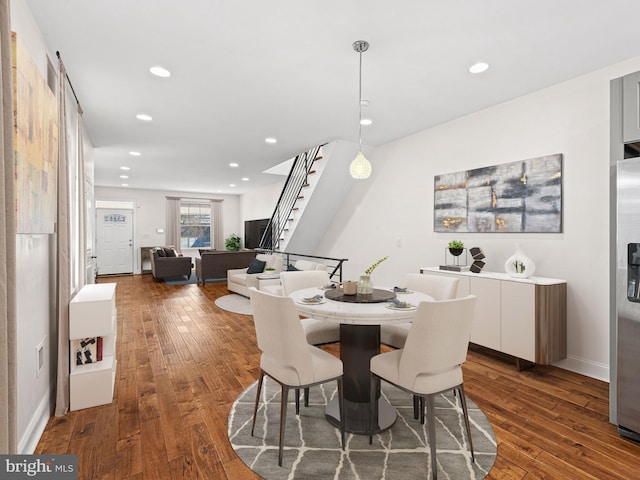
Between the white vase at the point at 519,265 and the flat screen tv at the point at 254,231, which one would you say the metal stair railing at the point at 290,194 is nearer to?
the flat screen tv at the point at 254,231

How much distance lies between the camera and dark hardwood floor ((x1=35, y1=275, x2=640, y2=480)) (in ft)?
6.01

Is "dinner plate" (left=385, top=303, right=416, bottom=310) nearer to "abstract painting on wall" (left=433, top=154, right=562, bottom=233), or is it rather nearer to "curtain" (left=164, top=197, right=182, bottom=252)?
"abstract painting on wall" (left=433, top=154, right=562, bottom=233)

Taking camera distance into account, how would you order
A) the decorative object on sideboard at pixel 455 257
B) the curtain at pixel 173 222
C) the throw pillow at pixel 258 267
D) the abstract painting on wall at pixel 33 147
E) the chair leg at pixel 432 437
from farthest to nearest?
the curtain at pixel 173 222
the throw pillow at pixel 258 267
the decorative object on sideboard at pixel 455 257
the chair leg at pixel 432 437
the abstract painting on wall at pixel 33 147

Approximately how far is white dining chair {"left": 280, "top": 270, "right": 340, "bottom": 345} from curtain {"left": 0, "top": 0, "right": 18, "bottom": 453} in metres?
1.50

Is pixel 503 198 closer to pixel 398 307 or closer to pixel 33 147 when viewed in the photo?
pixel 398 307

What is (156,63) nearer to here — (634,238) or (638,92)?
(638,92)

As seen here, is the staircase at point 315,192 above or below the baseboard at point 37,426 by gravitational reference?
above

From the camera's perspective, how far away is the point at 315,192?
5.66 m

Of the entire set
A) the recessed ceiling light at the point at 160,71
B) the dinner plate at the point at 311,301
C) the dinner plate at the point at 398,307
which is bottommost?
the dinner plate at the point at 398,307

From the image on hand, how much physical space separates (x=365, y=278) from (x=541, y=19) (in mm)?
2108

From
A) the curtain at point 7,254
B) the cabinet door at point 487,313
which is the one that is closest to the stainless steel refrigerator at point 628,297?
the cabinet door at point 487,313

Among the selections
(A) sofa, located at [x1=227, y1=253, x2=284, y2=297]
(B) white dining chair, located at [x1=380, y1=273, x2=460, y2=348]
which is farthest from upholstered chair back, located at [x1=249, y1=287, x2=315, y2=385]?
(A) sofa, located at [x1=227, y1=253, x2=284, y2=297]

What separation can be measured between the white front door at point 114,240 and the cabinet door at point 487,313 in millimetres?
9975

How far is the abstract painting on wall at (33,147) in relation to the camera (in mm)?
1605
